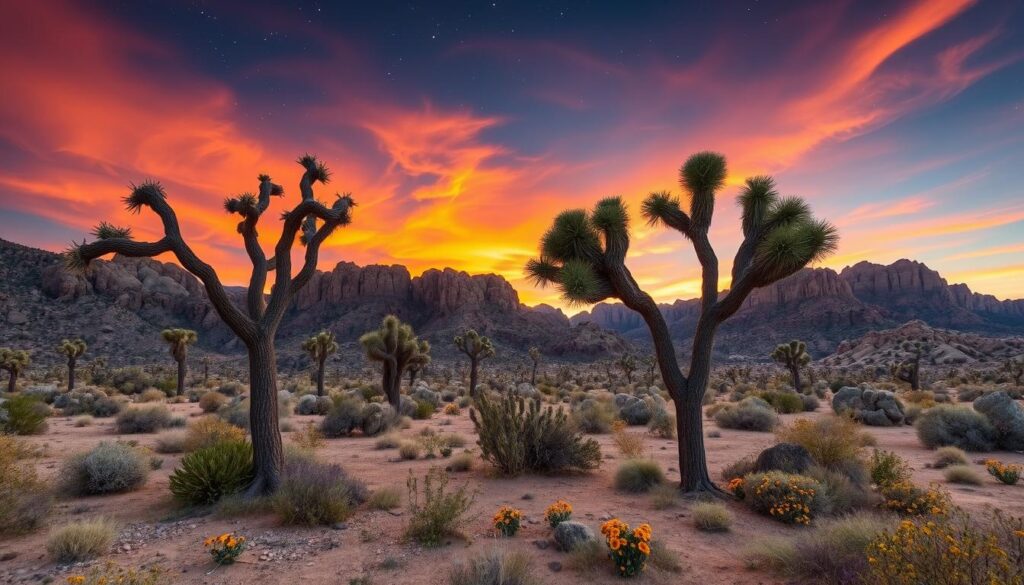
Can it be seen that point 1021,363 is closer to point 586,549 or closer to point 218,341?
point 586,549

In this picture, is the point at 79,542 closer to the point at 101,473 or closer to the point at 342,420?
the point at 101,473

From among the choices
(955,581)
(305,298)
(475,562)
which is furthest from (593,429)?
(305,298)

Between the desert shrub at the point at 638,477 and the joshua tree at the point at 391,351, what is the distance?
12.8 metres

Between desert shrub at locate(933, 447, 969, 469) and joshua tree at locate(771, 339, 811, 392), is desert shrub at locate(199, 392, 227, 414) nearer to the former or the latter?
desert shrub at locate(933, 447, 969, 469)

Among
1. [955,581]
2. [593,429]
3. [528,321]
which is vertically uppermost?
[528,321]

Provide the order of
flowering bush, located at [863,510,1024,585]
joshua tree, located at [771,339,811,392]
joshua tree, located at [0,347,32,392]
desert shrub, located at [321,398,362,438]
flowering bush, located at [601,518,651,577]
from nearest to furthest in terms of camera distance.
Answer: flowering bush, located at [863,510,1024,585] → flowering bush, located at [601,518,651,577] → desert shrub, located at [321,398,362,438] → joshua tree, located at [0,347,32,392] → joshua tree, located at [771,339,811,392]

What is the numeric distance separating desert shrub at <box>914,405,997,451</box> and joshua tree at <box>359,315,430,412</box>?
17.6 meters

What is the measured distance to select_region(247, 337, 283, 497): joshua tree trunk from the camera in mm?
7852

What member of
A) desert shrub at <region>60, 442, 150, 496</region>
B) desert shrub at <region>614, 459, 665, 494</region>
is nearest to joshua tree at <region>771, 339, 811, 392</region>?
desert shrub at <region>614, 459, 665, 494</region>

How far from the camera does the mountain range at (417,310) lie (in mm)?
54594

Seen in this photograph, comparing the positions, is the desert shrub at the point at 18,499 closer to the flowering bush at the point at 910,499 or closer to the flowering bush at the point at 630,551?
the flowering bush at the point at 630,551

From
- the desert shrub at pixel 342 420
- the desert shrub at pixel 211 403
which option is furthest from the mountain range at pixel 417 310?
the desert shrub at pixel 342 420

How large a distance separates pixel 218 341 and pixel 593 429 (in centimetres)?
7850

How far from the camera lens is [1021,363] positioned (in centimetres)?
2969
